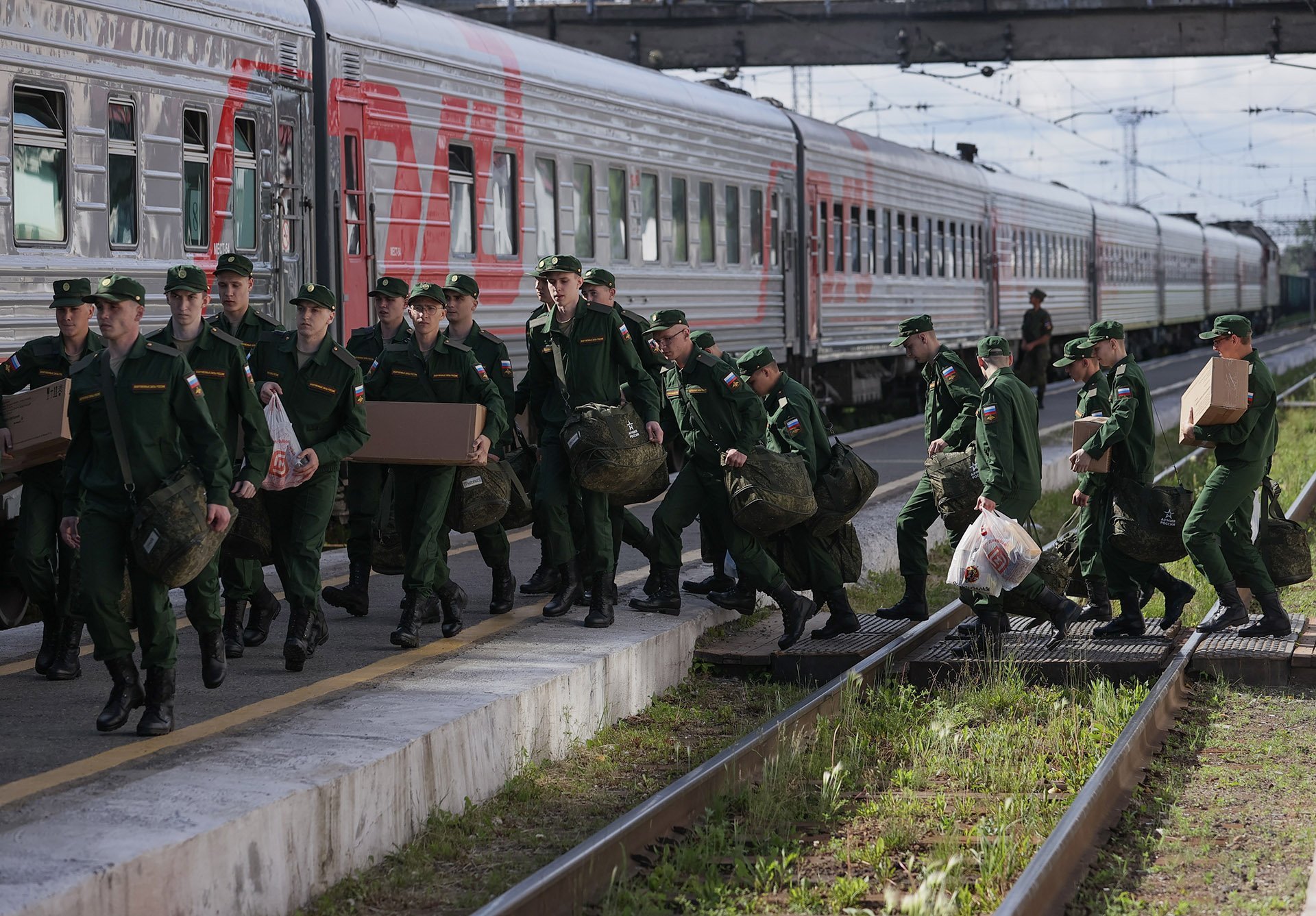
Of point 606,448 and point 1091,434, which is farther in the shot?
point 1091,434

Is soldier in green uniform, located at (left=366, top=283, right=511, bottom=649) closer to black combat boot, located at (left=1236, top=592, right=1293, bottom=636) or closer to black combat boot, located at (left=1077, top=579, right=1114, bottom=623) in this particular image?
black combat boot, located at (left=1077, top=579, right=1114, bottom=623)

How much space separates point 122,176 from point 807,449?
12.6 ft

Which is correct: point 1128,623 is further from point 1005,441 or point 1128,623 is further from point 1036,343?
point 1036,343

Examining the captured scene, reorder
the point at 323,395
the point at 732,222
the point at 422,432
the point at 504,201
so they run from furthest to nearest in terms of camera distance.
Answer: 1. the point at 732,222
2. the point at 504,201
3. the point at 422,432
4. the point at 323,395

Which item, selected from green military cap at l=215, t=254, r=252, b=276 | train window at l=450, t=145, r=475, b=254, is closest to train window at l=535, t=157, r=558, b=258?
train window at l=450, t=145, r=475, b=254

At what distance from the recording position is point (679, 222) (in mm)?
16531

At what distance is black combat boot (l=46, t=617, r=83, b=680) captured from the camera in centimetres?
748

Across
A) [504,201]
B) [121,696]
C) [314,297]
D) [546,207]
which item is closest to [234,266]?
[314,297]

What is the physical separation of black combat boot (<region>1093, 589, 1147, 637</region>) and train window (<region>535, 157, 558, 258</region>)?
5.89 m

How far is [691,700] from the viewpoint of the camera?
858cm

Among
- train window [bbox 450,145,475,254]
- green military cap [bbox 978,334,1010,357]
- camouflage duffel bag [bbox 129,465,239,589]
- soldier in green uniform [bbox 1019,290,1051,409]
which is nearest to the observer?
camouflage duffel bag [bbox 129,465,239,589]

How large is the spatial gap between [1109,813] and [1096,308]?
3272 cm

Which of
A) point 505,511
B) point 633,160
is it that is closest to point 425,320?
point 505,511

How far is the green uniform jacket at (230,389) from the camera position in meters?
6.93
